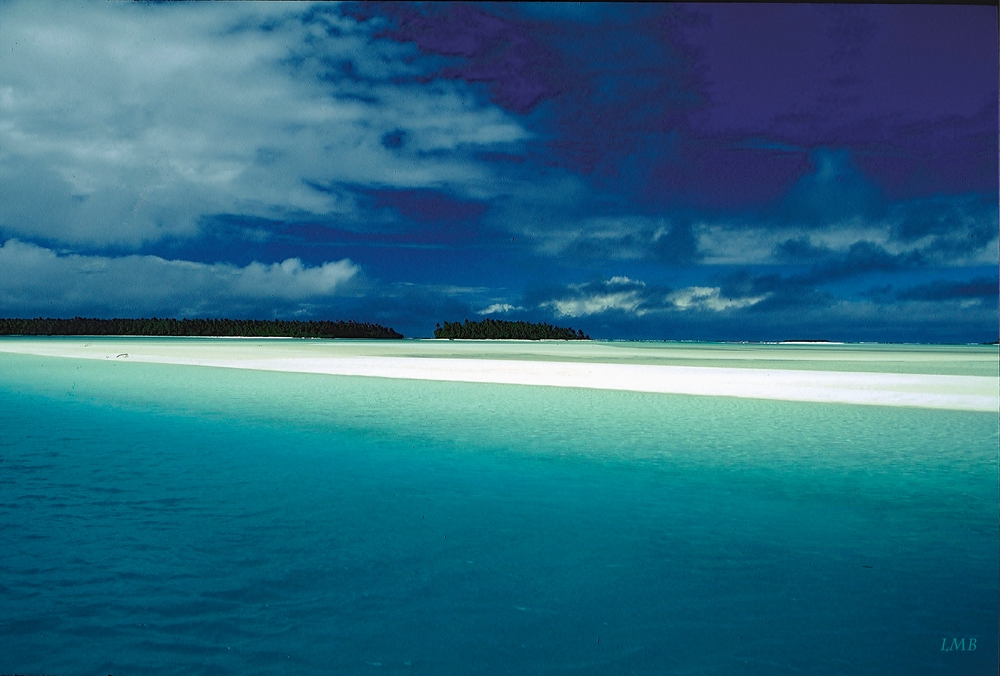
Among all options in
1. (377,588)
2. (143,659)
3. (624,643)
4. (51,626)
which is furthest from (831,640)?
(51,626)

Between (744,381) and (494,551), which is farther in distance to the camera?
(744,381)

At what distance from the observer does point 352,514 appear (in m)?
6.46

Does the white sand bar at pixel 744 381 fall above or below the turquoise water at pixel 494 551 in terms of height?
above

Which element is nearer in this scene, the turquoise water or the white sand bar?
the turquoise water

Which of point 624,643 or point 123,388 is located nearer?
point 624,643

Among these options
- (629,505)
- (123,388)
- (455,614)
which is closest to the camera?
(455,614)

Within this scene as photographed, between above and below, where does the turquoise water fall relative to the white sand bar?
below

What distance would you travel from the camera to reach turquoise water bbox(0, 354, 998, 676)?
385 centimetres

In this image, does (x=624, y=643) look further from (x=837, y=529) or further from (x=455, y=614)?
(x=837, y=529)

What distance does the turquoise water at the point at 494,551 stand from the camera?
152 inches

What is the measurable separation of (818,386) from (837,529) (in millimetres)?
14196

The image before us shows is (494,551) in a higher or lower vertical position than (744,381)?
lower

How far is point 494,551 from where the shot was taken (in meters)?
5.46

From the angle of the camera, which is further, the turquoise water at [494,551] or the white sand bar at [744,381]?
the white sand bar at [744,381]
